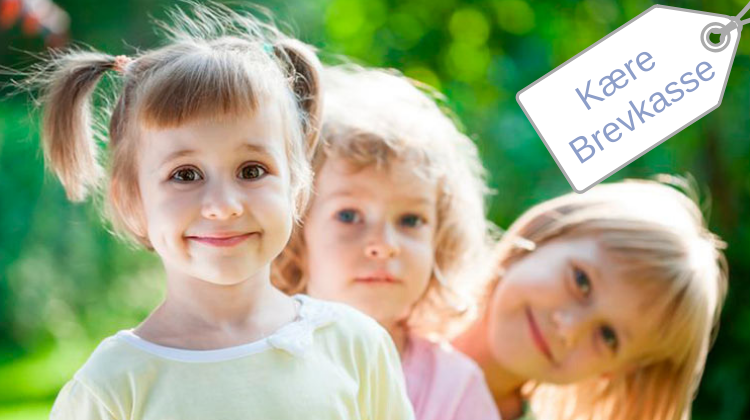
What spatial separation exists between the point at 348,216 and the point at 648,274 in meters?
0.82

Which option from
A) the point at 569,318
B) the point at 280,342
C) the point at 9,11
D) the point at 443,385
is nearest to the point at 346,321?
the point at 280,342

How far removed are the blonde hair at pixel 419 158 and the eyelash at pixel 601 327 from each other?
0.83 feet

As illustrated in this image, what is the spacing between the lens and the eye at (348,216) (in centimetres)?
221

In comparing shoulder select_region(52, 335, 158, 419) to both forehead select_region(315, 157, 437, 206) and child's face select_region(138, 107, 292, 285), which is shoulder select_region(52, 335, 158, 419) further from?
forehead select_region(315, 157, 437, 206)

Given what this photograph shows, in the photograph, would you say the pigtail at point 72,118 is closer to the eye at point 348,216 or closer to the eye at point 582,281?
the eye at point 348,216

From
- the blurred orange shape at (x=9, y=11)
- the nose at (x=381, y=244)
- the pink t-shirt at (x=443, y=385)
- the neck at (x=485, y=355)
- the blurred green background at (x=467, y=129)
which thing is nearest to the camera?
the nose at (x=381, y=244)

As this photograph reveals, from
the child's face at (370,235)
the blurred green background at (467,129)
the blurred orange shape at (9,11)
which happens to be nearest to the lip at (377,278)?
the child's face at (370,235)

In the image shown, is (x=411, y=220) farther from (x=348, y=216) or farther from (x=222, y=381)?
(x=222, y=381)

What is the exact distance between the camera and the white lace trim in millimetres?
1489

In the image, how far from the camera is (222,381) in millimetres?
1482

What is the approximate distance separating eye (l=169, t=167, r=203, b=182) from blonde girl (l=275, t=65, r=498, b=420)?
0.66 meters

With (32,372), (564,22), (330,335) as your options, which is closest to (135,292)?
(32,372)

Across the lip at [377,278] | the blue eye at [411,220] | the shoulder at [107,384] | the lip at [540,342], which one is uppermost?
the shoulder at [107,384]

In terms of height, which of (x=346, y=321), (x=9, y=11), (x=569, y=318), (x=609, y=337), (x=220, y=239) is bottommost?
(x=609, y=337)
